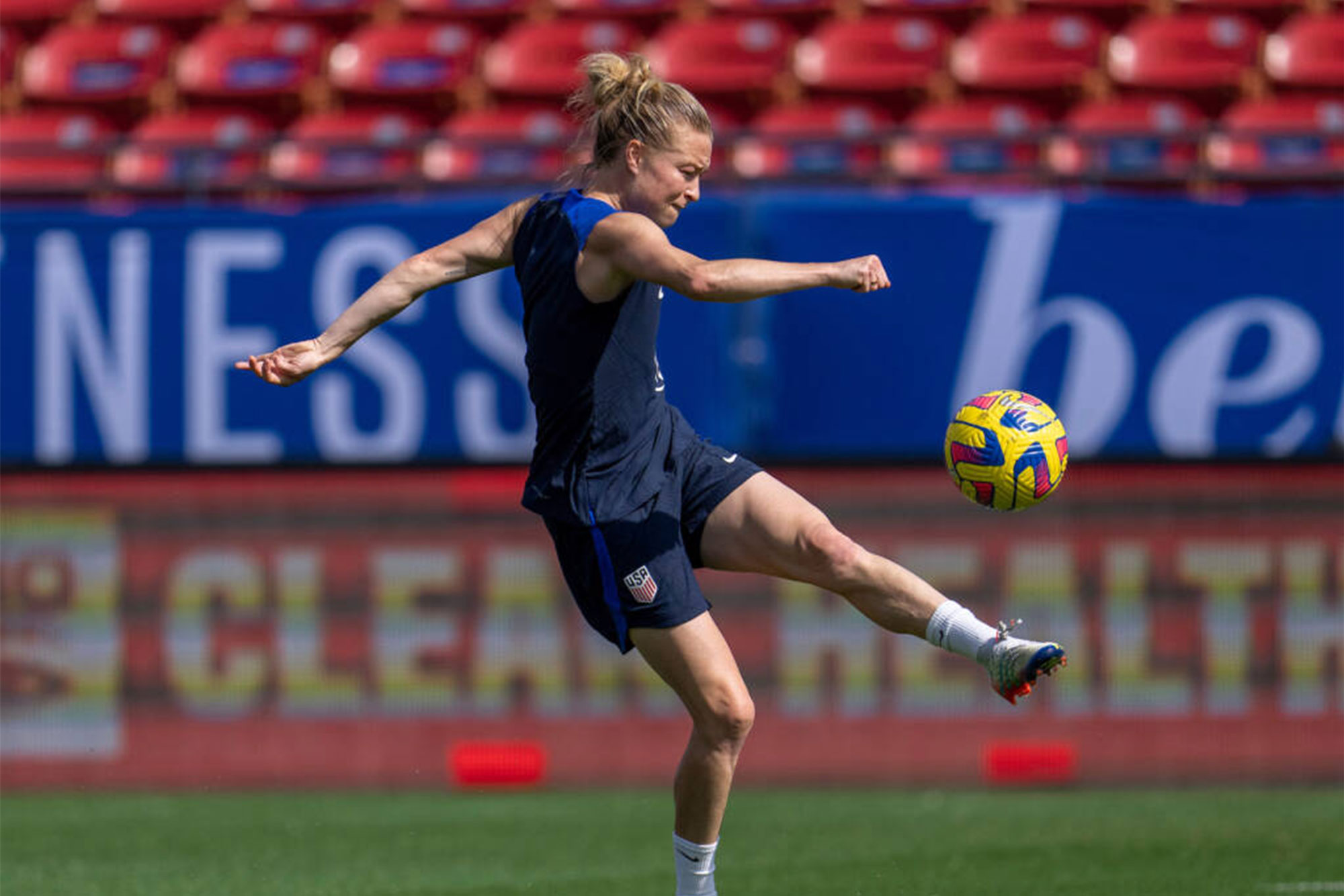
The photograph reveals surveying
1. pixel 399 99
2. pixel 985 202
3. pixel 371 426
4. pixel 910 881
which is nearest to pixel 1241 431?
pixel 985 202

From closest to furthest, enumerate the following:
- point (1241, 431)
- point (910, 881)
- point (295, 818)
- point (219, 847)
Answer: point (910, 881), point (219, 847), point (295, 818), point (1241, 431)

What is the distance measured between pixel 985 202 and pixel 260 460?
3.62 metres

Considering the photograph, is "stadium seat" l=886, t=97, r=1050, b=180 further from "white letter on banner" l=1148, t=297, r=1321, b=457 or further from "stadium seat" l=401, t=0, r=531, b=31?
"stadium seat" l=401, t=0, r=531, b=31

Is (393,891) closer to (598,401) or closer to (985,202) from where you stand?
(598,401)

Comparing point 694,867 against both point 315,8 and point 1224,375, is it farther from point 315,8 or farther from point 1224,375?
point 315,8

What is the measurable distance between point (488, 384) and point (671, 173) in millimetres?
4313

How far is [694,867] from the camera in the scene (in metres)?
5.23

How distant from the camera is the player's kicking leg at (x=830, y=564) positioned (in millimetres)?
5203

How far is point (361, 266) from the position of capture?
9266mm

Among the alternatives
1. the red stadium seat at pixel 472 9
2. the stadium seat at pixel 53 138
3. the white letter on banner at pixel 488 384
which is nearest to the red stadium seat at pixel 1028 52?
the red stadium seat at pixel 472 9

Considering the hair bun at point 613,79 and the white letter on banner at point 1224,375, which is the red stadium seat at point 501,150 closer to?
the white letter on banner at point 1224,375

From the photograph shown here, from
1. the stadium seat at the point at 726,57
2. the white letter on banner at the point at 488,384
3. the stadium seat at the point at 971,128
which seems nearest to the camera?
the white letter on banner at the point at 488,384

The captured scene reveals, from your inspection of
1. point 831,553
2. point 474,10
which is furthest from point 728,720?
point 474,10

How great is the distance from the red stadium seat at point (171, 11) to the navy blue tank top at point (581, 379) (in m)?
9.63
